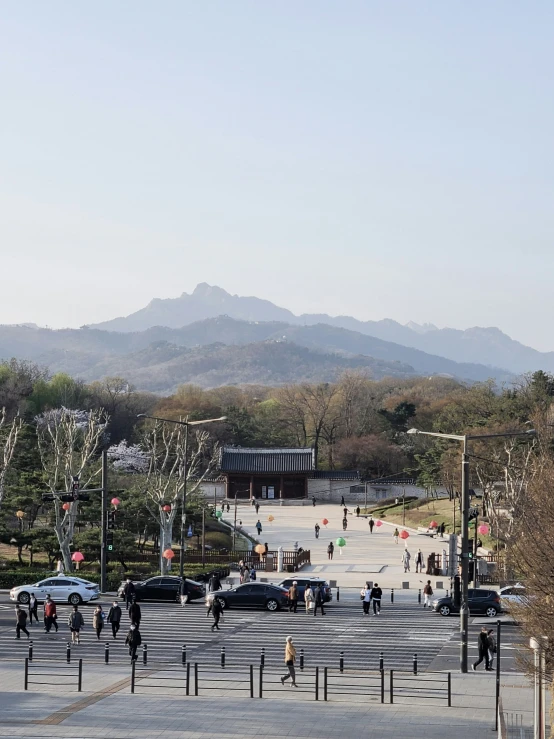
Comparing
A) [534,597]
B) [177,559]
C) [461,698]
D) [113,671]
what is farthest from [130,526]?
[534,597]

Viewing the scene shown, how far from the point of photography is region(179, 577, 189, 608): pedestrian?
4477 cm

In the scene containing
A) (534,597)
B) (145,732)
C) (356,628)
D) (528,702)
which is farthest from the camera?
(356,628)

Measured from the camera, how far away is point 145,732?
73.6 ft

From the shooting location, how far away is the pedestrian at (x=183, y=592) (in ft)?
147

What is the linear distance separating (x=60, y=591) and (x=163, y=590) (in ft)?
14.3

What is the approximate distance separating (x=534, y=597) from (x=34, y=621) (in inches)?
920

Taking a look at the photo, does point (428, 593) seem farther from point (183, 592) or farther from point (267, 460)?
point (267, 460)

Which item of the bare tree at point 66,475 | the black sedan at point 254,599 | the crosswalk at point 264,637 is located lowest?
the crosswalk at point 264,637

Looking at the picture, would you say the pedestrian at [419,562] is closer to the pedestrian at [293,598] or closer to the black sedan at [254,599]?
the pedestrian at [293,598]

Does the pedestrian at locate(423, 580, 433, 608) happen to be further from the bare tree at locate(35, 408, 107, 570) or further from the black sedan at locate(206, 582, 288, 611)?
the bare tree at locate(35, 408, 107, 570)

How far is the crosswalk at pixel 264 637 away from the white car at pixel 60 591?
42.2 inches

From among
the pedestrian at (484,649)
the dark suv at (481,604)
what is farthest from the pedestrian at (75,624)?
the dark suv at (481,604)

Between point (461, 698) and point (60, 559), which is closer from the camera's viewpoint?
point (461, 698)

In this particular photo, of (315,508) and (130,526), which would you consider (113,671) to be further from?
(315,508)
